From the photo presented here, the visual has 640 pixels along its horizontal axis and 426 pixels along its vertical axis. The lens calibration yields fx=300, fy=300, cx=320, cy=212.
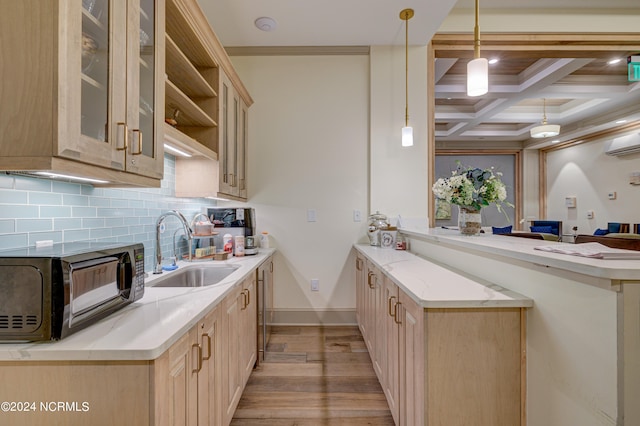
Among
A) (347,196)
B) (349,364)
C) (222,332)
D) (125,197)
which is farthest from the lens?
(347,196)

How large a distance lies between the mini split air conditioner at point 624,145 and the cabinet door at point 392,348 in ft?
18.7

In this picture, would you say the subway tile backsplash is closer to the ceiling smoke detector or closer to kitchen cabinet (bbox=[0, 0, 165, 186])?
kitchen cabinet (bbox=[0, 0, 165, 186])

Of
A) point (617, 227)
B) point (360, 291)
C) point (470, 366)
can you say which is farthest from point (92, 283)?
point (617, 227)

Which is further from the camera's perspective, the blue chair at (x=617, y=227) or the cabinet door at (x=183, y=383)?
the blue chair at (x=617, y=227)

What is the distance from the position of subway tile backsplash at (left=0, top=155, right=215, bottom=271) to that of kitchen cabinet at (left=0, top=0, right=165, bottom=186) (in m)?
0.22

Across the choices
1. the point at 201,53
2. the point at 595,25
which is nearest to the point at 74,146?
the point at 201,53

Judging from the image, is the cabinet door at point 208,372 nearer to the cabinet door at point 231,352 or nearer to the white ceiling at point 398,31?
the cabinet door at point 231,352

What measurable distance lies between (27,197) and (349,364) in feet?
7.38

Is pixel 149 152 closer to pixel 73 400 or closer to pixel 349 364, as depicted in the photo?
pixel 73 400

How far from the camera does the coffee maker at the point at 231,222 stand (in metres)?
2.67

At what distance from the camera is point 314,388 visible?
2.09 metres

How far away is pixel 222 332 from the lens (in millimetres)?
Result: 1455

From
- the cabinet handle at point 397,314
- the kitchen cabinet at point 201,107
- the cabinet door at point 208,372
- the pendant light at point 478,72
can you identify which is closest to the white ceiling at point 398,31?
the kitchen cabinet at point 201,107

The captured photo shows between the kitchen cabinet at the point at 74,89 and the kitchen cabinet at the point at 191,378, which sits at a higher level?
the kitchen cabinet at the point at 74,89
